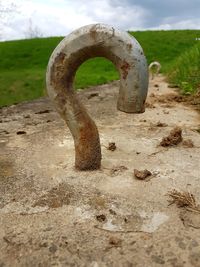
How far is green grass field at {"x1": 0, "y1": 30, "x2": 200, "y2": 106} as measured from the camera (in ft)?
47.7

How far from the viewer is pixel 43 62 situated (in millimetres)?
19766

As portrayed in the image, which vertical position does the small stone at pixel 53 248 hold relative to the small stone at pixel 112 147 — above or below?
below

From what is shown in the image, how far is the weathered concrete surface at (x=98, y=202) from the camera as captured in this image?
95.2 inches

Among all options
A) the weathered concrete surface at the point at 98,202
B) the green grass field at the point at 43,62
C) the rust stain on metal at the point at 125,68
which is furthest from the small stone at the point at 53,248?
the green grass field at the point at 43,62

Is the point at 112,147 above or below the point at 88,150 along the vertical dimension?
below

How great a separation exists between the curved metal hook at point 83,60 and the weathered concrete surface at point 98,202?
0.27m

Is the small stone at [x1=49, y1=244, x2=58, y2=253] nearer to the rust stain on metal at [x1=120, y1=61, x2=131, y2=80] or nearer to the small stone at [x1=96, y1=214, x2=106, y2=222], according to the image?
the small stone at [x1=96, y1=214, x2=106, y2=222]

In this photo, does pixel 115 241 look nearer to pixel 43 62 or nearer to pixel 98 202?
pixel 98 202

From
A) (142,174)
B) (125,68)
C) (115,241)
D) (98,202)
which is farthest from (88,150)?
(115,241)

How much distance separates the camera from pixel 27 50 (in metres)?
21.7

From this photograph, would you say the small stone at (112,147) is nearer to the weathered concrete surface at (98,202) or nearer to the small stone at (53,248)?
the weathered concrete surface at (98,202)

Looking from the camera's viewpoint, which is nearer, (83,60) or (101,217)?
(101,217)

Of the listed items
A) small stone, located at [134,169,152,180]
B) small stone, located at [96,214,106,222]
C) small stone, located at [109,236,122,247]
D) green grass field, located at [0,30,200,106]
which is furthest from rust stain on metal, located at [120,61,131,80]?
green grass field, located at [0,30,200,106]

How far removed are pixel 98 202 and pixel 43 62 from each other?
1735 cm
